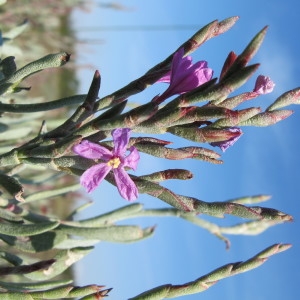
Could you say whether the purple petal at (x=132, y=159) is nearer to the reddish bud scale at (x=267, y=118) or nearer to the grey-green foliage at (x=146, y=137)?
the grey-green foliage at (x=146, y=137)

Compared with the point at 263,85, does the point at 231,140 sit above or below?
below

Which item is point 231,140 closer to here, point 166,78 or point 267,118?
point 267,118

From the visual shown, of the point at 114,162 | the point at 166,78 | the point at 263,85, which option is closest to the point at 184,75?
the point at 166,78

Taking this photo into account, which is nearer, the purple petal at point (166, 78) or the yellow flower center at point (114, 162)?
the yellow flower center at point (114, 162)

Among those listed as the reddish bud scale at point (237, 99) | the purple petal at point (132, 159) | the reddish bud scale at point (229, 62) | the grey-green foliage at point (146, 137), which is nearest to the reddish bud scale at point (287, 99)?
the grey-green foliage at point (146, 137)

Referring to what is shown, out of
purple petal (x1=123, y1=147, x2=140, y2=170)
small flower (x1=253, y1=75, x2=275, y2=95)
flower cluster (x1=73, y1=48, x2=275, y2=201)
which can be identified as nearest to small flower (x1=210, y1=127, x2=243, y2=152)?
flower cluster (x1=73, y1=48, x2=275, y2=201)

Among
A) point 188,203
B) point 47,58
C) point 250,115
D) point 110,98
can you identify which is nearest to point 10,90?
point 47,58
